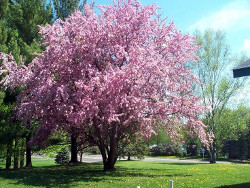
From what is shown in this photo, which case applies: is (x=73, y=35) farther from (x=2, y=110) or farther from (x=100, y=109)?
(x=2, y=110)

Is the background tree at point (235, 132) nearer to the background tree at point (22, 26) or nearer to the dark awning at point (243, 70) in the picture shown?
the background tree at point (22, 26)

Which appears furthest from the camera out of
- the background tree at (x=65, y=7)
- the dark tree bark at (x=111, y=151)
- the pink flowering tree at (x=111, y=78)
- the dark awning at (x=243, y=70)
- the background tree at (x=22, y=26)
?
the background tree at (x=65, y=7)

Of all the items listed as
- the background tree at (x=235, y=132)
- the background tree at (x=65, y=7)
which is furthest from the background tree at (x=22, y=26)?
the background tree at (x=235, y=132)

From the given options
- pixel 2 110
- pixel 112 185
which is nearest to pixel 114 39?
pixel 112 185

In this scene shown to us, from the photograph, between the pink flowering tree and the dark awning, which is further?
the pink flowering tree

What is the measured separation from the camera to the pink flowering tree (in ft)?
46.7

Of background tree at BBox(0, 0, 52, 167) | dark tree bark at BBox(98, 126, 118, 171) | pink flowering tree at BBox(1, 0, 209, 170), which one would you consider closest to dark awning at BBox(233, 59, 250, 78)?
pink flowering tree at BBox(1, 0, 209, 170)

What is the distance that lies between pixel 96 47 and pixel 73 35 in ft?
4.99

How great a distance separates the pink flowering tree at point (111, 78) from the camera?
46.7ft

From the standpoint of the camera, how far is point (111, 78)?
1398 centimetres

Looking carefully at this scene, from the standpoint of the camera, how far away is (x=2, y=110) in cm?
1966

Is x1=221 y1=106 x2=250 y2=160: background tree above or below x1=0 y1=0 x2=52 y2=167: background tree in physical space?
below

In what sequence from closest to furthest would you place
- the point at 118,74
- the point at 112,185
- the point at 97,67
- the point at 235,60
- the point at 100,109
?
the point at 112,185
the point at 118,74
the point at 100,109
the point at 97,67
the point at 235,60

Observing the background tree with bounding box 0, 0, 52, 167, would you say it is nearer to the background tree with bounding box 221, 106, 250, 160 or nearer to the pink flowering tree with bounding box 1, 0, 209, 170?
the pink flowering tree with bounding box 1, 0, 209, 170
